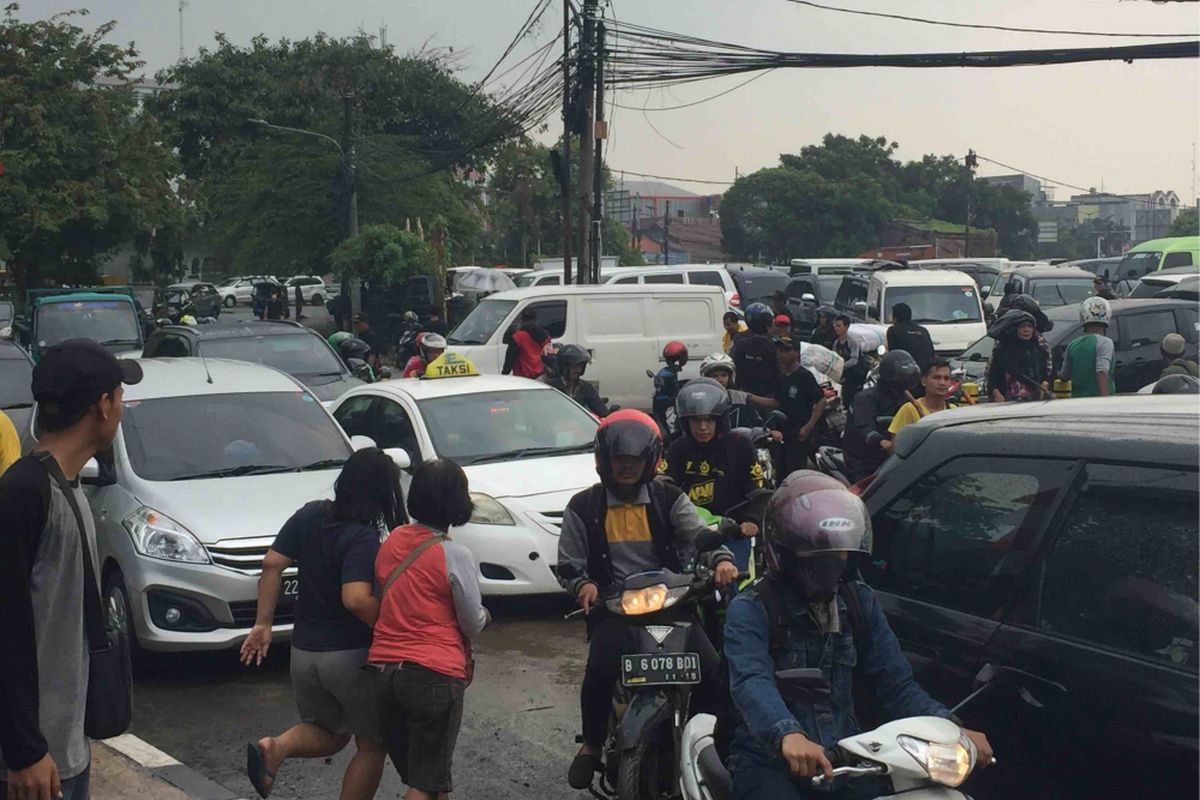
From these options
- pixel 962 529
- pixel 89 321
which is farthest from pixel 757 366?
pixel 89 321

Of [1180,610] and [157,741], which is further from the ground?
[1180,610]

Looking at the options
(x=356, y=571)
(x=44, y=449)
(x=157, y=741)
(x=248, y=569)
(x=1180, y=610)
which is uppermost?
(x=44, y=449)

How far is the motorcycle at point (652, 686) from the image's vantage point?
15.6ft

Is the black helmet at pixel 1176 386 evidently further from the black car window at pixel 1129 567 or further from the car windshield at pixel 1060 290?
the car windshield at pixel 1060 290

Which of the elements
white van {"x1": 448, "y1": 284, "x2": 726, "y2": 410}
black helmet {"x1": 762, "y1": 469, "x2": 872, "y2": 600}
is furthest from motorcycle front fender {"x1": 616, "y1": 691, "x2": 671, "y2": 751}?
white van {"x1": 448, "y1": 284, "x2": 726, "y2": 410}

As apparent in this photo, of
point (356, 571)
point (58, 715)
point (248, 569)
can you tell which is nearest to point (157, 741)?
point (248, 569)

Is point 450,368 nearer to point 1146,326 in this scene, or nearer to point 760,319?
point 760,319

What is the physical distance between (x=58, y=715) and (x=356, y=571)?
164 centimetres

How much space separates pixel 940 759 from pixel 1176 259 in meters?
31.0

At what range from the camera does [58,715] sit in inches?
129

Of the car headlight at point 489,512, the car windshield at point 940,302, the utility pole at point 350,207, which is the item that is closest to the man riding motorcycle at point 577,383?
the car headlight at point 489,512

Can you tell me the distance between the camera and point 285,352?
1527cm

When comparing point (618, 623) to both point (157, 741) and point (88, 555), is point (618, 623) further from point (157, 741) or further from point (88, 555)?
point (157, 741)

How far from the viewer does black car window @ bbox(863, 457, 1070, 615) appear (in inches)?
139
